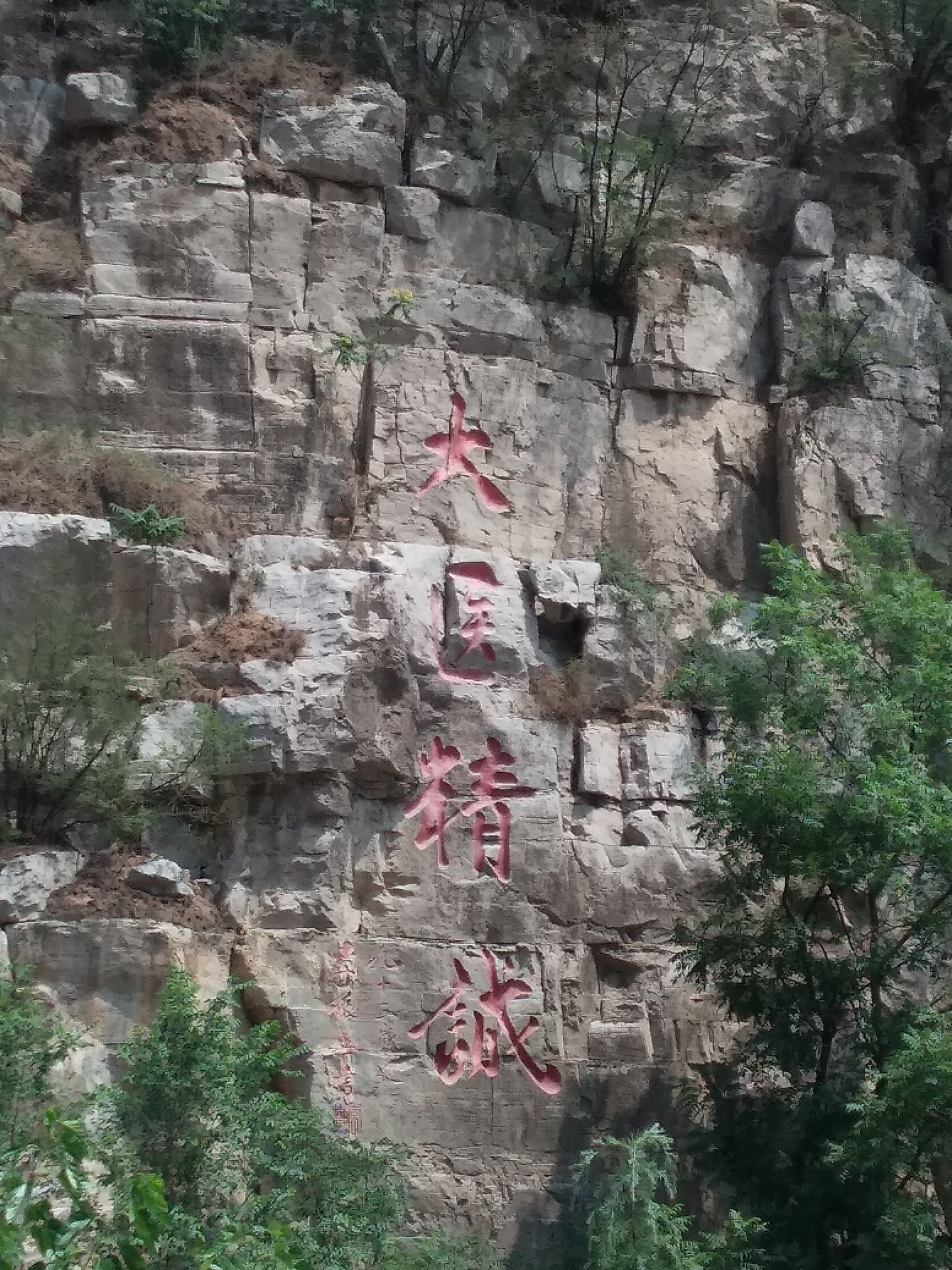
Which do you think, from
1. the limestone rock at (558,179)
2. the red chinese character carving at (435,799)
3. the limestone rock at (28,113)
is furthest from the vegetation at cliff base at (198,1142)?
the limestone rock at (558,179)

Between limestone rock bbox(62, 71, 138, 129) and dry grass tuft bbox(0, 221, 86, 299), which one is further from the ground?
limestone rock bbox(62, 71, 138, 129)

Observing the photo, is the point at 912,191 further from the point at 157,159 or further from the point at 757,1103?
the point at 757,1103

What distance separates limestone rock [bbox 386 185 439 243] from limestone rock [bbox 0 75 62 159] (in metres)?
2.56

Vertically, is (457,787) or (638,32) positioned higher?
(638,32)

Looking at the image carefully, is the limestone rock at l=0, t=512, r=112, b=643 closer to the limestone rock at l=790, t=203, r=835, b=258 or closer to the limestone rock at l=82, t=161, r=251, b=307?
the limestone rock at l=82, t=161, r=251, b=307

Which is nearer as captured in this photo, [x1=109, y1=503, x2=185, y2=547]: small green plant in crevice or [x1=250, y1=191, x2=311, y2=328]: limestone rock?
[x1=109, y1=503, x2=185, y2=547]: small green plant in crevice

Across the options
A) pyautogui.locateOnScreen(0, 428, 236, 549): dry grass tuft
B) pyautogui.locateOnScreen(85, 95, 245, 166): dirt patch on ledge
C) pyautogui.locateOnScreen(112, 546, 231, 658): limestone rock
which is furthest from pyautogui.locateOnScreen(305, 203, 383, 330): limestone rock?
pyautogui.locateOnScreen(112, 546, 231, 658): limestone rock

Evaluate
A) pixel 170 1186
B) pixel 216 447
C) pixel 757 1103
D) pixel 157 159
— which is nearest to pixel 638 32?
pixel 157 159

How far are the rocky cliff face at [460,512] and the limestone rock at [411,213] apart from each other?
0.02 metres

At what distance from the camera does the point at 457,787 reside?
958 cm

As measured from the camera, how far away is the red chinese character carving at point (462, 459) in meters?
10.7

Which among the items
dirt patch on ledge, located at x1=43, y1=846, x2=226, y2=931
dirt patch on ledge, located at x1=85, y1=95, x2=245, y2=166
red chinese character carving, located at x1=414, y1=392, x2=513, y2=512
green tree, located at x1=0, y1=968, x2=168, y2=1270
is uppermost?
dirt patch on ledge, located at x1=85, y1=95, x2=245, y2=166

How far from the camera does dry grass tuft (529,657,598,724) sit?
33.0 ft

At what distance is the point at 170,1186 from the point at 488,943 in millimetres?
2917
